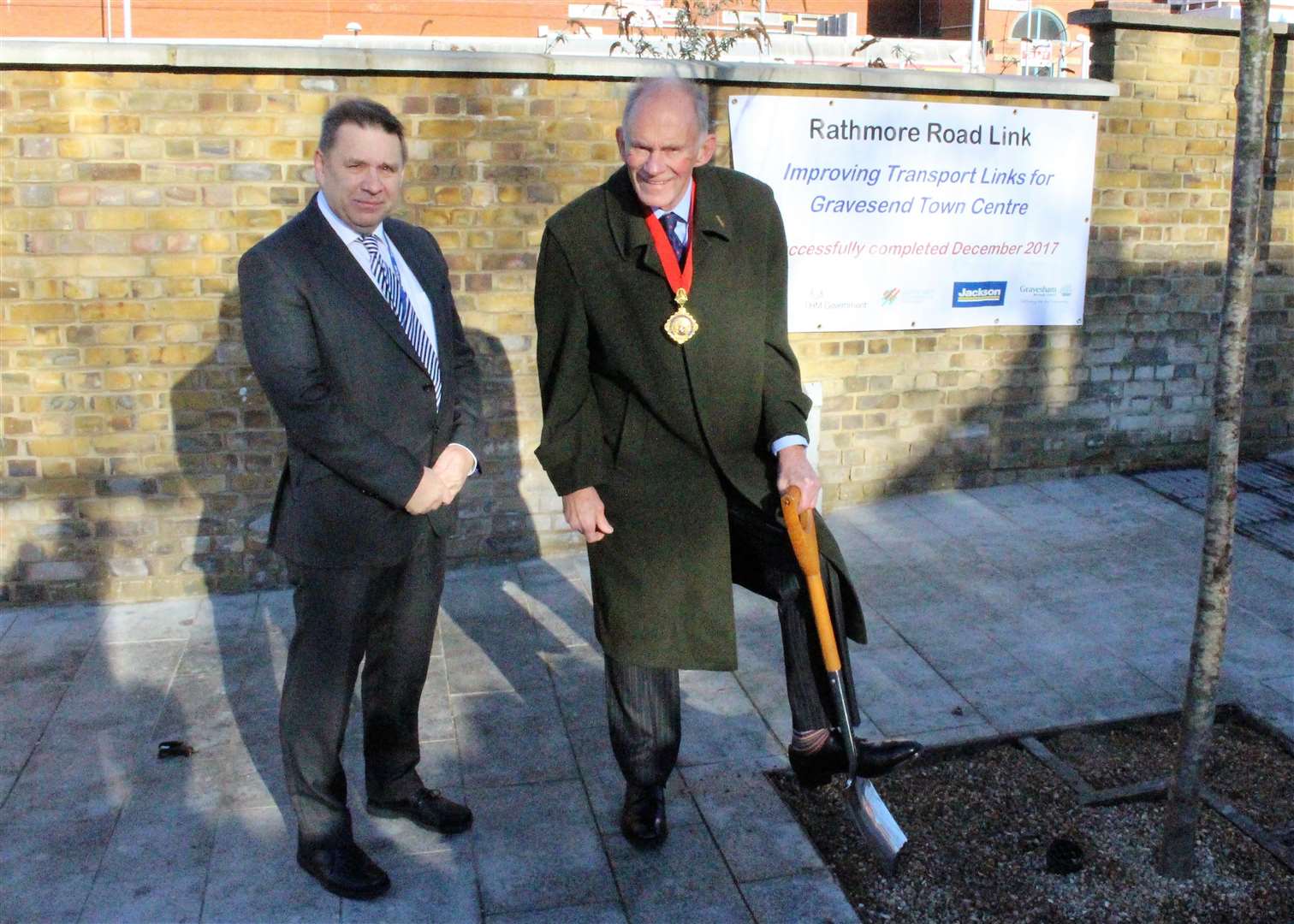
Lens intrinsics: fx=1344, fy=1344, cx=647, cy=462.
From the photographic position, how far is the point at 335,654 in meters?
3.39

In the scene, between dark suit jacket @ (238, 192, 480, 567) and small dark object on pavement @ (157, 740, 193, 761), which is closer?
dark suit jacket @ (238, 192, 480, 567)

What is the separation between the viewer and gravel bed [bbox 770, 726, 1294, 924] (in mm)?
3406

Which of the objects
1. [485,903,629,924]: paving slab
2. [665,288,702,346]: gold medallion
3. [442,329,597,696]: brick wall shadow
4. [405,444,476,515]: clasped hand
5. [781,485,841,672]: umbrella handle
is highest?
[665,288,702,346]: gold medallion

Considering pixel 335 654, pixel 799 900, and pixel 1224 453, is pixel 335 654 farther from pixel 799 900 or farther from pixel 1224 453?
pixel 1224 453

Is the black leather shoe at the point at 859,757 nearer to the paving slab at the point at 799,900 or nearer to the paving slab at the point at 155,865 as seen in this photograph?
the paving slab at the point at 799,900

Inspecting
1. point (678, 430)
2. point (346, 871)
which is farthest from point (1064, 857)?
point (346, 871)

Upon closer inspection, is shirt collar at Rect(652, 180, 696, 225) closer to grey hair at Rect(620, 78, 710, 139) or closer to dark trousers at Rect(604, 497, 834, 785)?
grey hair at Rect(620, 78, 710, 139)

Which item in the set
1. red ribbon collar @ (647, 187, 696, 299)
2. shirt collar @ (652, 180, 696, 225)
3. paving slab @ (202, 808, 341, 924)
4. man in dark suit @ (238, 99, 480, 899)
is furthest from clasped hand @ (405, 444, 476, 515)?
paving slab @ (202, 808, 341, 924)

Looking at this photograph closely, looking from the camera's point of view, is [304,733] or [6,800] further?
[6,800]

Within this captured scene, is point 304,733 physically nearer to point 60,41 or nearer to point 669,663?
point 669,663

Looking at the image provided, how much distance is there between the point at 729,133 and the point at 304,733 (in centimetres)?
372

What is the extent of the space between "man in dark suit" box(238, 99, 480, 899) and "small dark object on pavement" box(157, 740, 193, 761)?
2.80 feet

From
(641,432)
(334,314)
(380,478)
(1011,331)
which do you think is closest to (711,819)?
(641,432)

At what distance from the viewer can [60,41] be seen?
5.35m
